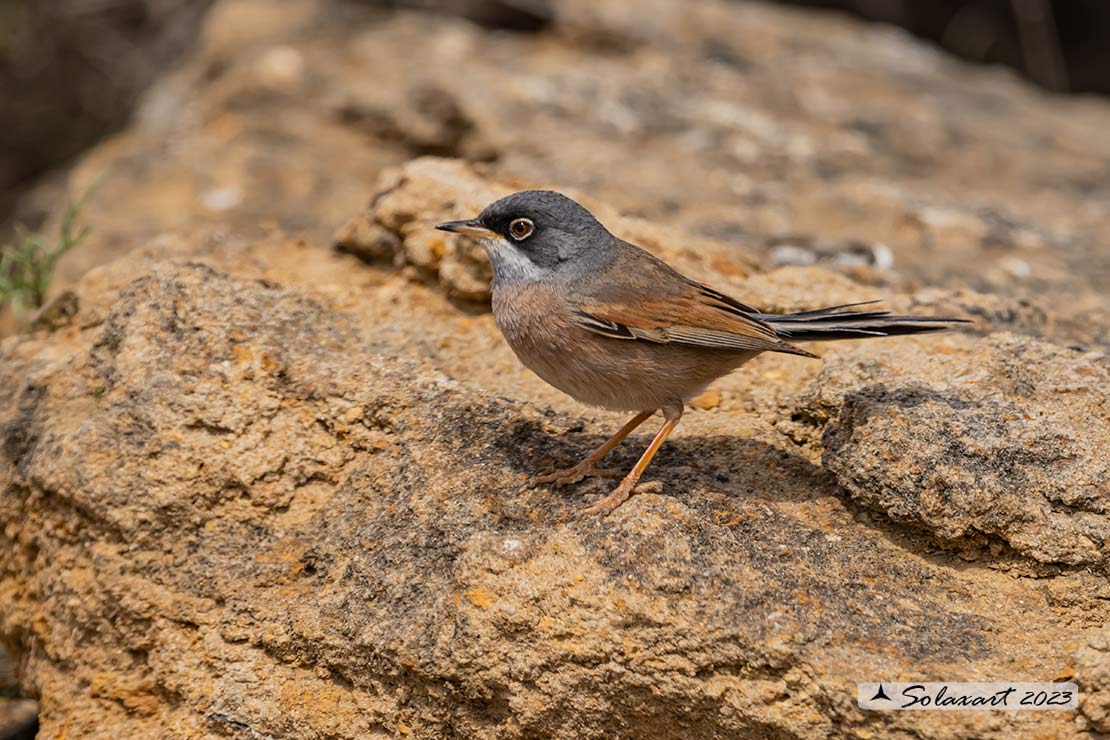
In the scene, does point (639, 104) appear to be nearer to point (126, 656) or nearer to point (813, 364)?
point (813, 364)

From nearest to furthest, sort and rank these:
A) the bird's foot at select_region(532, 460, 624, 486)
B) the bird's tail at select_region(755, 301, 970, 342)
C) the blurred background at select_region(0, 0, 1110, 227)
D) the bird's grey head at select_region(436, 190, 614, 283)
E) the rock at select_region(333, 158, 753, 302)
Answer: the bird's tail at select_region(755, 301, 970, 342) < the bird's foot at select_region(532, 460, 624, 486) < the bird's grey head at select_region(436, 190, 614, 283) < the rock at select_region(333, 158, 753, 302) < the blurred background at select_region(0, 0, 1110, 227)

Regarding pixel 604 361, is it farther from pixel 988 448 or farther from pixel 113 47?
pixel 113 47

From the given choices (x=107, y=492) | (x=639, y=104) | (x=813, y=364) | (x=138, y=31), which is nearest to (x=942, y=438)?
(x=813, y=364)

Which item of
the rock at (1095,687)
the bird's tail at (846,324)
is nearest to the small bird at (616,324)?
the bird's tail at (846,324)

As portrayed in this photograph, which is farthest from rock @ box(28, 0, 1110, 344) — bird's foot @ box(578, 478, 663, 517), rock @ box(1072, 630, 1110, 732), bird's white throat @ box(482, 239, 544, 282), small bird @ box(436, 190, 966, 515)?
rock @ box(1072, 630, 1110, 732)

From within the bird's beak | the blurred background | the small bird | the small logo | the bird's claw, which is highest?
the bird's beak

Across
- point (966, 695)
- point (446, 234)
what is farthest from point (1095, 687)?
point (446, 234)

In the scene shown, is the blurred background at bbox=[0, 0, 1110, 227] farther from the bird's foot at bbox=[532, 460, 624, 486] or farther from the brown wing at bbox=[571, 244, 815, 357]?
the bird's foot at bbox=[532, 460, 624, 486]
